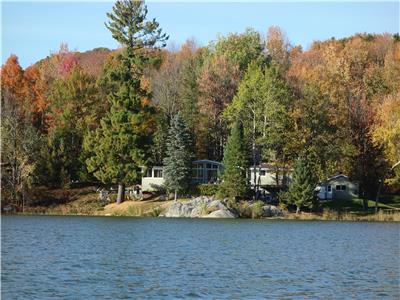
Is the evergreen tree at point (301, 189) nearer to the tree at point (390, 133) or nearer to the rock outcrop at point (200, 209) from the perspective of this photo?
the rock outcrop at point (200, 209)

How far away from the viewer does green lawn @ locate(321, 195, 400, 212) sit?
7244cm

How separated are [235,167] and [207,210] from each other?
537 centimetres

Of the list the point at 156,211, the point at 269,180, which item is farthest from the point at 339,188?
the point at 156,211

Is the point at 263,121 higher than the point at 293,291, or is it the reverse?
the point at 263,121

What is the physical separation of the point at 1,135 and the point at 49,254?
131 ft

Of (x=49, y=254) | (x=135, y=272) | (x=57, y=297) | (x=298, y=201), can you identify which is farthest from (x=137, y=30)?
(x=57, y=297)

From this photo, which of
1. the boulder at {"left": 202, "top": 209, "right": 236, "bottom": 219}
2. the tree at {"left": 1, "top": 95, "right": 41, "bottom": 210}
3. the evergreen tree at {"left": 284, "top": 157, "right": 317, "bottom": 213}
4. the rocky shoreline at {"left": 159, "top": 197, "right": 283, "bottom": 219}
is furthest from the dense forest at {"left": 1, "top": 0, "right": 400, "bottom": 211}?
the boulder at {"left": 202, "top": 209, "right": 236, "bottom": 219}

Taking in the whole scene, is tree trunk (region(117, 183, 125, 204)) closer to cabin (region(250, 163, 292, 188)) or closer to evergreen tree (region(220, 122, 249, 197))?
evergreen tree (region(220, 122, 249, 197))

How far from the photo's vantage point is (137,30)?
2938 inches

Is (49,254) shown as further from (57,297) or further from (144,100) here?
(144,100)

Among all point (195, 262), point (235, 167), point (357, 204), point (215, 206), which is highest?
point (235, 167)

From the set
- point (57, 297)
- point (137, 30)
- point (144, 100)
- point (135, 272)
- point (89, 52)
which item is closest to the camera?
point (57, 297)

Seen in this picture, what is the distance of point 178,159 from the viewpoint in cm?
7212

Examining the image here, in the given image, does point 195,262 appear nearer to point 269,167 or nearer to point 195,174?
point 269,167
